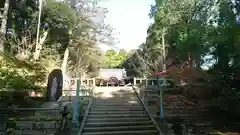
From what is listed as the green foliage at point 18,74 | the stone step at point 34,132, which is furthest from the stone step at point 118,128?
the green foliage at point 18,74

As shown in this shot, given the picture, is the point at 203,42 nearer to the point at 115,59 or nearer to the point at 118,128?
the point at 118,128

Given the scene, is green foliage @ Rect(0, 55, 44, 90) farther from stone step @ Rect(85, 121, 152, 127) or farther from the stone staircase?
stone step @ Rect(85, 121, 152, 127)

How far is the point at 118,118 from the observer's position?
12.1 m

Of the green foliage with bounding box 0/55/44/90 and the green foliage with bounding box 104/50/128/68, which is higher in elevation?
the green foliage with bounding box 104/50/128/68

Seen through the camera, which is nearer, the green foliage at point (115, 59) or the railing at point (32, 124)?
the railing at point (32, 124)

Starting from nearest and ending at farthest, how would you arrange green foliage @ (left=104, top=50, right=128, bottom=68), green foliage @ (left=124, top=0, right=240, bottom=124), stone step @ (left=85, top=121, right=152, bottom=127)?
green foliage @ (left=124, top=0, right=240, bottom=124), stone step @ (left=85, top=121, right=152, bottom=127), green foliage @ (left=104, top=50, right=128, bottom=68)

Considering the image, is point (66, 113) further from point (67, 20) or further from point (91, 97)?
point (67, 20)

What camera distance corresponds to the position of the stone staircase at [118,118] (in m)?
10.8

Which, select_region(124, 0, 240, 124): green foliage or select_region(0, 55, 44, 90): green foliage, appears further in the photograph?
select_region(0, 55, 44, 90): green foliage

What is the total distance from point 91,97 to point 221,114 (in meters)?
6.61

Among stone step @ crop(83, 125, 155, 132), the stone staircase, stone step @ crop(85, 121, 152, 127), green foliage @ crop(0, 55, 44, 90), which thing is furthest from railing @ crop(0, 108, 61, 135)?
green foliage @ crop(0, 55, 44, 90)

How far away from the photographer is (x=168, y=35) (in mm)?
25906

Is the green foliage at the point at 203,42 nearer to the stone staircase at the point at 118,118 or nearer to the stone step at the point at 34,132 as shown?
the stone staircase at the point at 118,118

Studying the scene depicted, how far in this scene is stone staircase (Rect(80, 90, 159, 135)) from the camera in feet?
35.5
